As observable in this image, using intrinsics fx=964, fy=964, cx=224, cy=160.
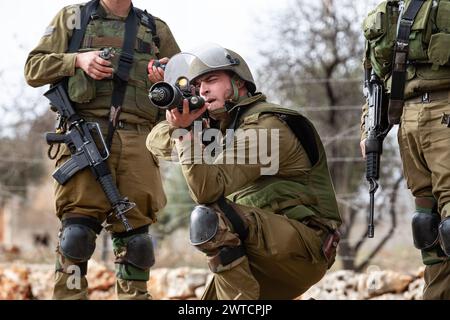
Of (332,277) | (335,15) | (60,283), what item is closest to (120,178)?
(60,283)

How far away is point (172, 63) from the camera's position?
17.6 feet

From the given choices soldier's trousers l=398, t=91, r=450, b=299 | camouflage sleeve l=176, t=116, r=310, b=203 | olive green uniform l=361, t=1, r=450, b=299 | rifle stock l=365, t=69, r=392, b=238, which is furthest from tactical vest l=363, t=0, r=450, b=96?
camouflage sleeve l=176, t=116, r=310, b=203

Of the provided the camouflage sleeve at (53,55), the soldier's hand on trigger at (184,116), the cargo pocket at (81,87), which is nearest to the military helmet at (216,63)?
the soldier's hand on trigger at (184,116)

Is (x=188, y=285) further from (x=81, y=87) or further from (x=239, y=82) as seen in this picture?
(x=239, y=82)

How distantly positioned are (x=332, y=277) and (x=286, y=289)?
4.14m

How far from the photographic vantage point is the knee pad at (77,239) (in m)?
5.34

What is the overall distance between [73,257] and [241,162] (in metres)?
1.37

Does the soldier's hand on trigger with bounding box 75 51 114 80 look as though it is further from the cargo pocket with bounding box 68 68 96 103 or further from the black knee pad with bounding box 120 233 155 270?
the black knee pad with bounding box 120 233 155 270

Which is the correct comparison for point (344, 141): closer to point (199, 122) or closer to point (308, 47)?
point (308, 47)

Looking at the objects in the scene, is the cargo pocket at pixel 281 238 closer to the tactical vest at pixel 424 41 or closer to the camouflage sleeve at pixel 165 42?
the tactical vest at pixel 424 41

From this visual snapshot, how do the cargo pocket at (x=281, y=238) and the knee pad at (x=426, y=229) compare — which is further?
the knee pad at (x=426, y=229)

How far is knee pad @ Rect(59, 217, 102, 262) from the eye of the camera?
534 cm

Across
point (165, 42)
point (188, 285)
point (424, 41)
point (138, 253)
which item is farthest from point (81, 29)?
point (188, 285)

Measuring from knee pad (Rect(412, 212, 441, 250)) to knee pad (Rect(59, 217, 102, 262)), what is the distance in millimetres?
1790
